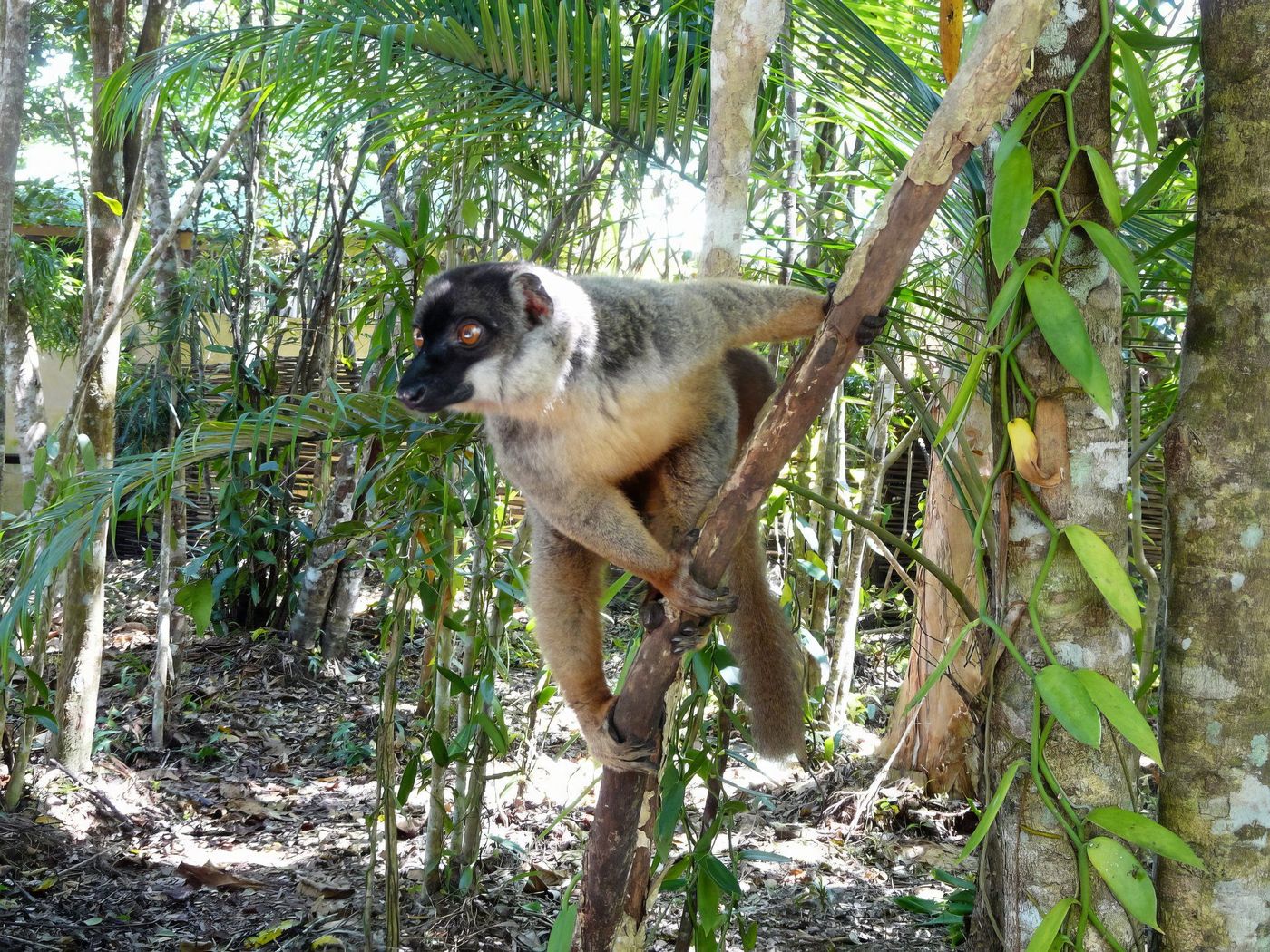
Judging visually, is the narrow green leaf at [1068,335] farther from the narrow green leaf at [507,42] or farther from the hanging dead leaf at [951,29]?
the narrow green leaf at [507,42]

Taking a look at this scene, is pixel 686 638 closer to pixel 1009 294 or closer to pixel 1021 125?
pixel 1009 294

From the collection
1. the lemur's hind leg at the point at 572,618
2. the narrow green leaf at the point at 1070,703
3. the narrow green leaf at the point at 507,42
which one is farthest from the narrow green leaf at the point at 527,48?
the narrow green leaf at the point at 1070,703

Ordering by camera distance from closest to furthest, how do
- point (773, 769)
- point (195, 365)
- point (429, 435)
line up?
point (429, 435)
point (773, 769)
point (195, 365)

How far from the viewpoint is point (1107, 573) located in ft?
6.06

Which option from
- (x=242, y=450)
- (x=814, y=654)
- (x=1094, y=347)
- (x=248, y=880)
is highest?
(x=1094, y=347)

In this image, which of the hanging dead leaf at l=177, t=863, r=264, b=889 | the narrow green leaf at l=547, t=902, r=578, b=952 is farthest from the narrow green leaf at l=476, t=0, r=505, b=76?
the hanging dead leaf at l=177, t=863, r=264, b=889

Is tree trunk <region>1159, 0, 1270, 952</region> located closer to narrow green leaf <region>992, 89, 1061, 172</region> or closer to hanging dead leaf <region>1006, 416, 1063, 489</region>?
hanging dead leaf <region>1006, 416, 1063, 489</region>

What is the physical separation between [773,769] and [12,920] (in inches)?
159

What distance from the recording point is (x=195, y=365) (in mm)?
8586

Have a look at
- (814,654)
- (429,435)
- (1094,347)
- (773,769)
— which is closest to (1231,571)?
(1094,347)

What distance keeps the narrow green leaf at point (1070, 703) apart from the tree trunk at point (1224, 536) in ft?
1.60

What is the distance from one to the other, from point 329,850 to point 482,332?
3.69 meters

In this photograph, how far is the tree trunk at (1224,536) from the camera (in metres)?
2.08

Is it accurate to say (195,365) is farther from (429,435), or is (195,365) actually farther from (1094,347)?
(1094,347)
